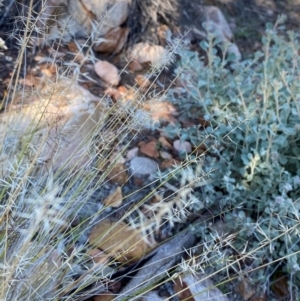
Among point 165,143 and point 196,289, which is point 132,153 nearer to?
point 165,143

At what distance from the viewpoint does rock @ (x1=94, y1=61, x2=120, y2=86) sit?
3059 millimetres

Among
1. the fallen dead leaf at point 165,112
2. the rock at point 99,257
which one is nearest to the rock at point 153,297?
the rock at point 99,257

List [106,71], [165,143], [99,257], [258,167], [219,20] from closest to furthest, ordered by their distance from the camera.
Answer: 1. [99,257]
2. [258,167]
3. [165,143]
4. [106,71]
5. [219,20]

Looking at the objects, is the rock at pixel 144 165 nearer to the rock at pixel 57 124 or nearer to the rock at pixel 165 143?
the rock at pixel 165 143

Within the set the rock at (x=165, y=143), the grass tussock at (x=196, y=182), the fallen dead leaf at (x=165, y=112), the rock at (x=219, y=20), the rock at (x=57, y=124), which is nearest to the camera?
the rock at (x=57, y=124)

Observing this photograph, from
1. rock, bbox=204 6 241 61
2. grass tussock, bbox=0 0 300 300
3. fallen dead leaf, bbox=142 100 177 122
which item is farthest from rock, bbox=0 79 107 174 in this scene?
rock, bbox=204 6 241 61

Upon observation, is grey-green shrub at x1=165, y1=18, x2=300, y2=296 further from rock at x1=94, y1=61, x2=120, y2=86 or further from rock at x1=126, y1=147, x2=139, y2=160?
rock at x1=94, y1=61, x2=120, y2=86

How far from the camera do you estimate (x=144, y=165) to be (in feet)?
8.39

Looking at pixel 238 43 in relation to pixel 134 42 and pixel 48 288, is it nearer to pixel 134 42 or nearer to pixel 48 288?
pixel 134 42

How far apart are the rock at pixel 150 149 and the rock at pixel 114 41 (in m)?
0.83

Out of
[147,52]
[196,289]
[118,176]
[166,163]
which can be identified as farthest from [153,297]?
[147,52]

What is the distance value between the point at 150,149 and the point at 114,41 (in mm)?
910

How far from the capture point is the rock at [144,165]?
2525mm

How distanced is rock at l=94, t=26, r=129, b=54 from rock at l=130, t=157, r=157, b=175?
93cm
